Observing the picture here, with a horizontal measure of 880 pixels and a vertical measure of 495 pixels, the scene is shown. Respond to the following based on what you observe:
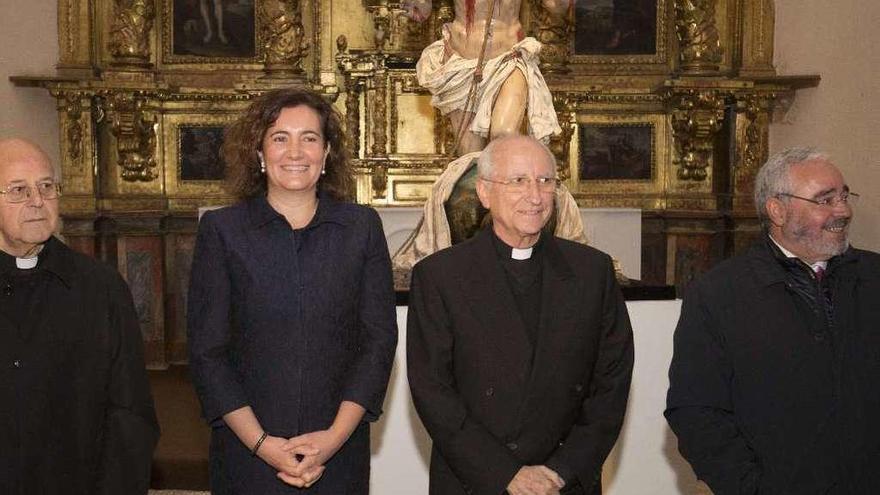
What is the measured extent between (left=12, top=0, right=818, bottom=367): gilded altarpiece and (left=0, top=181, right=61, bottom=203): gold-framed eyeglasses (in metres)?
6.52

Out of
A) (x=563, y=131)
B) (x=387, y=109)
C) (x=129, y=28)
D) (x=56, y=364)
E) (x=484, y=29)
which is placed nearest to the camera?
(x=56, y=364)

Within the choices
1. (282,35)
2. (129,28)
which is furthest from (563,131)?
(129,28)

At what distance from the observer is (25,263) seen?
3406 mm

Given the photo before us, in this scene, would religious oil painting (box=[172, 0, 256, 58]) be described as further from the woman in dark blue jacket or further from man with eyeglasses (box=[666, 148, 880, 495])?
man with eyeglasses (box=[666, 148, 880, 495])

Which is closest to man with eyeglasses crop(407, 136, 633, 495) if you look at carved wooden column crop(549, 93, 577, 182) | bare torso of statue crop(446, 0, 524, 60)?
bare torso of statue crop(446, 0, 524, 60)

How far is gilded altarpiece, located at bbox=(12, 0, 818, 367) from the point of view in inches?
389

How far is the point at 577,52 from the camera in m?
10.2

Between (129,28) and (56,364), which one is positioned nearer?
(56,364)

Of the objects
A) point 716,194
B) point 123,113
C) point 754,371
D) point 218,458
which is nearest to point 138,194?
point 123,113

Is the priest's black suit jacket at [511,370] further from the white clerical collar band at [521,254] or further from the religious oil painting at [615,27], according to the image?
the religious oil painting at [615,27]

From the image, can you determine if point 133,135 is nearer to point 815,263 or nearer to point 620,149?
point 620,149

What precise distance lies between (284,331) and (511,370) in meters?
0.70

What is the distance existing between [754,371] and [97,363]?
1966 mm

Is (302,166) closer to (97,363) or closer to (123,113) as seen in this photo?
(97,363)
